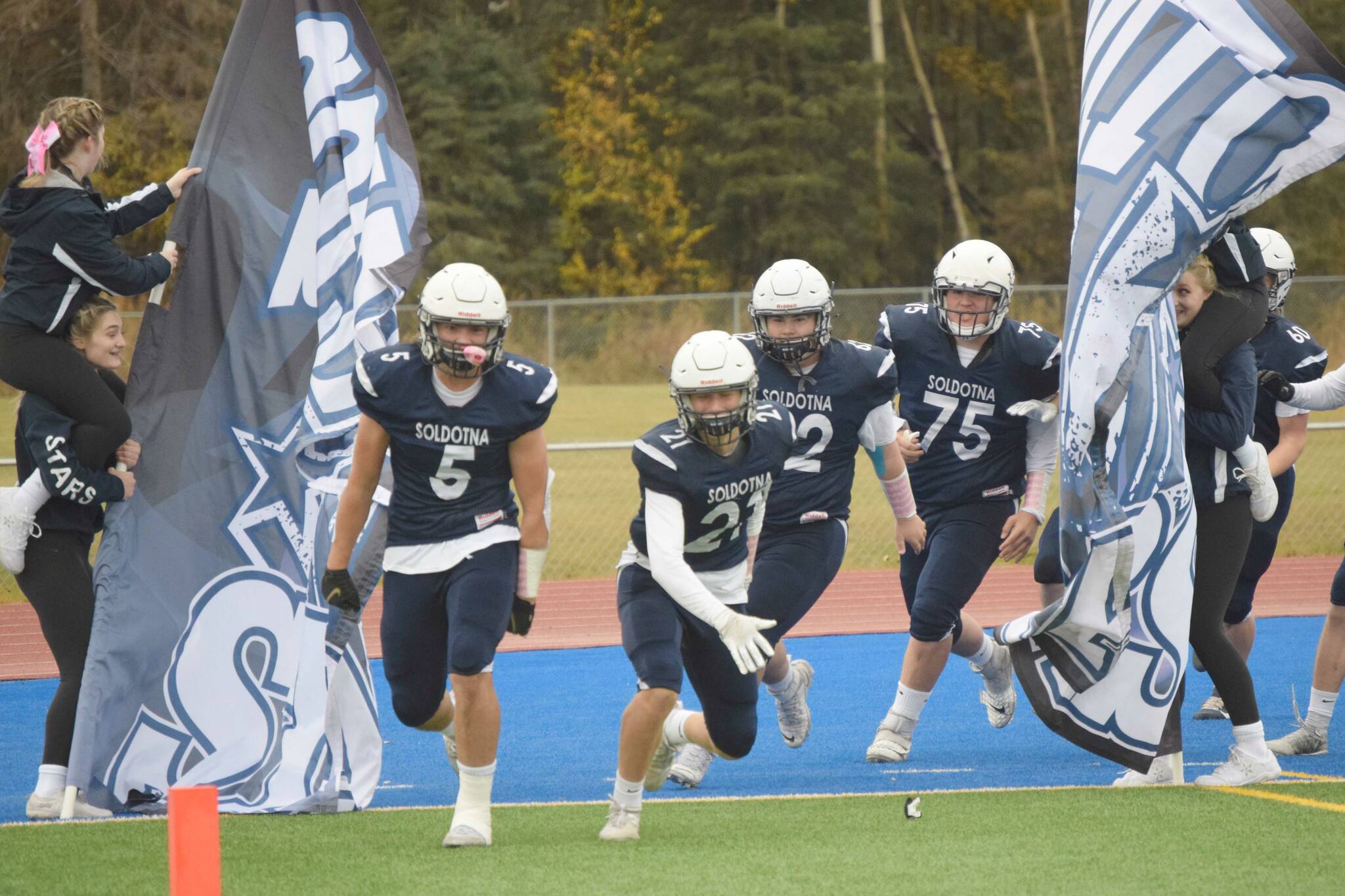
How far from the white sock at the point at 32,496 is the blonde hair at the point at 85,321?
0.50m

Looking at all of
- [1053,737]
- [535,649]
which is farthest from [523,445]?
[535,649]

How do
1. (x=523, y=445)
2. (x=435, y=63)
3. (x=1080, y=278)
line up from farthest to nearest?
(x=435, y=63)
(x=1080, y=278)
(x=523, y=445)

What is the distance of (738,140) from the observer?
35.6 m

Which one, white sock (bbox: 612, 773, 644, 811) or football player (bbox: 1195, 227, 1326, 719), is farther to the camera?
football player (bbox: 1195, 227, 1326, 719)

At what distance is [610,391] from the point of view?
2498 cm

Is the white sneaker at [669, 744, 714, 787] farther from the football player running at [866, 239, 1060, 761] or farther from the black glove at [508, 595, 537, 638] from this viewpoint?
the black glove at [508, 595, 537, 638]

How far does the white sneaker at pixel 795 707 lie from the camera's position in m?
6.71

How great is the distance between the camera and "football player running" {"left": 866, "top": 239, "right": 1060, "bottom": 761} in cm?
668

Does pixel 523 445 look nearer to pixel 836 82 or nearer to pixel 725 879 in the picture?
Result: pixel 725 879

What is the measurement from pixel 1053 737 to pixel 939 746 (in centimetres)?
56

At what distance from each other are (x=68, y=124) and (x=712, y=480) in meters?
2.52

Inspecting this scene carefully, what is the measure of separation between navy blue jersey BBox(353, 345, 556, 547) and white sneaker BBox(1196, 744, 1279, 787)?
2727 millimetres

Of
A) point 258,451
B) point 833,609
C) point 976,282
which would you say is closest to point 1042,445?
point 976,282

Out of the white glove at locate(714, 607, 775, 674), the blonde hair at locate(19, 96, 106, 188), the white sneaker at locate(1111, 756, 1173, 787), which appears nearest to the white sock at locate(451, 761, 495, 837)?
the white glove at locate(714, 607, 775, 674)
